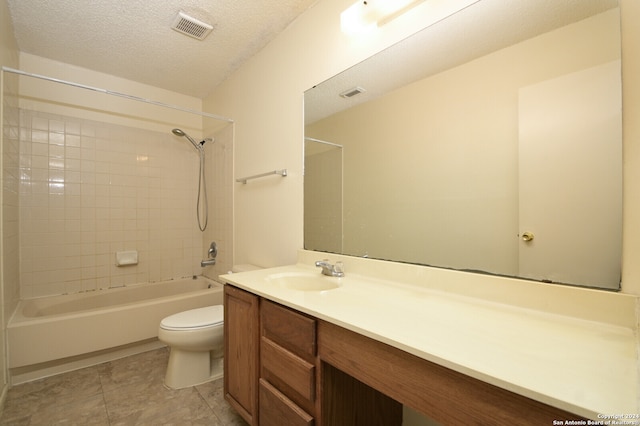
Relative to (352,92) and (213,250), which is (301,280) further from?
(213,250)

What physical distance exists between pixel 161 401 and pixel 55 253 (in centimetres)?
169

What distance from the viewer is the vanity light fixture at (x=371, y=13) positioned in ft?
3.92

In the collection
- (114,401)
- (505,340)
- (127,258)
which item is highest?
(505,340)

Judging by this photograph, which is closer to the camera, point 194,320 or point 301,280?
point 301,280

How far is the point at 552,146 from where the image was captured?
0.87m

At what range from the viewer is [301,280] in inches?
57.2

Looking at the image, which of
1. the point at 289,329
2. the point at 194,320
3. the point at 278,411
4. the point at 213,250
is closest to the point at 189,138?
the point at 213,250

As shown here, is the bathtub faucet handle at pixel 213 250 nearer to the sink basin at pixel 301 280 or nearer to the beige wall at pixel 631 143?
the sink basin at pixel 301 280

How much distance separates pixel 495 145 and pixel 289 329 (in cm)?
105

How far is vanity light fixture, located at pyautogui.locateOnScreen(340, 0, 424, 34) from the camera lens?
1.20 m

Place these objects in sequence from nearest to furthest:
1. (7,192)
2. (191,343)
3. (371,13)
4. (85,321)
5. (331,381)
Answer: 1. (331,381)
2. (371,13)
3. (191,343)
4. (7,192)
5. (85,321)

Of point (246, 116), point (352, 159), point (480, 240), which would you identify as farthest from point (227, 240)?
point (480, 240)

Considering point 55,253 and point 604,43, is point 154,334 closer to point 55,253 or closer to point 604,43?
point 55,253

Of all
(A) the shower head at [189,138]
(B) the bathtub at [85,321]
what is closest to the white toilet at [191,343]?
(B) the bathtub at [85,321]
